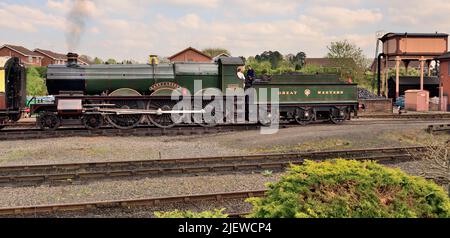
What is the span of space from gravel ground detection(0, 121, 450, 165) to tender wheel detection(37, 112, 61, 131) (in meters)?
1.90

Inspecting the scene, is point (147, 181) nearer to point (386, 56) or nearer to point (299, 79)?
point (299, 79)

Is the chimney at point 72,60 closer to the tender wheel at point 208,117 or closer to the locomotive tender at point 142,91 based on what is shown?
the locomotive tender at point 142,91

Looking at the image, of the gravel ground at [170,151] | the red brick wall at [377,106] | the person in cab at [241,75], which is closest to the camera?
the gravel ground at [170,151]

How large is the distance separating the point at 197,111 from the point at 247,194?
1009 centimetres

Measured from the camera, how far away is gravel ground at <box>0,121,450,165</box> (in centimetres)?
1336

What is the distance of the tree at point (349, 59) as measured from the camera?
50.5m

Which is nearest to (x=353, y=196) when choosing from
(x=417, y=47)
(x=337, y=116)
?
(x=337, y=116)

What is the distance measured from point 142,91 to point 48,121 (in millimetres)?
4343

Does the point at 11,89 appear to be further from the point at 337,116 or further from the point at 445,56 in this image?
the point at 445,56

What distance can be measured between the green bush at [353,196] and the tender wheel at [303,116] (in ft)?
52.0

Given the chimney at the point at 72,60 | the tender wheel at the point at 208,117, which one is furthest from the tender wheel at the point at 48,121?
the tender wheel at the point at 208,117

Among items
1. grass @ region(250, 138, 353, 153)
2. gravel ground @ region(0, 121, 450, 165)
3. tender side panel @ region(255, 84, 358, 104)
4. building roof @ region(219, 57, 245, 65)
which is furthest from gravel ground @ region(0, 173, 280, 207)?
tender side panel @ region(255, 84, 358, 104)

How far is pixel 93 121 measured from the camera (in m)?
18.1
